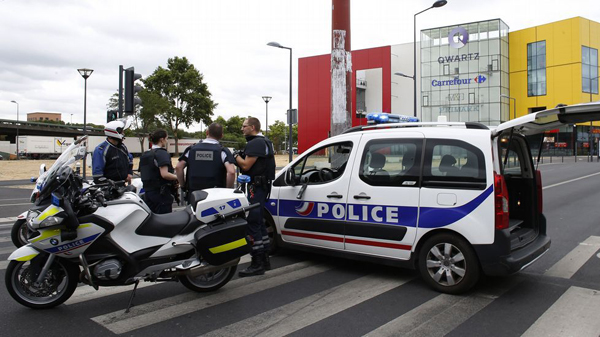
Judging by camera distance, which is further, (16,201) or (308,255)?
(16,201)

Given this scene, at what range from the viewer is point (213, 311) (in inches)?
167

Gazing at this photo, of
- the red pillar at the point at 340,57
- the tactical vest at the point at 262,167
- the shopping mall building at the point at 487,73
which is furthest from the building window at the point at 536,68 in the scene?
the tactical vest at the point at 262,167

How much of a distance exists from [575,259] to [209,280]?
492 centimetres

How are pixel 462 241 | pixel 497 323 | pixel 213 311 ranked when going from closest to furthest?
1. pixel 497 323
2. pixel 213 311
3. pixel 462 241

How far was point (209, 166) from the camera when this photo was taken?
5.43 metres

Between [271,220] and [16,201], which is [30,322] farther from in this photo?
[16,201]

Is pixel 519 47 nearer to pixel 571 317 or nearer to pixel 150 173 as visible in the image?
pixel 150 173

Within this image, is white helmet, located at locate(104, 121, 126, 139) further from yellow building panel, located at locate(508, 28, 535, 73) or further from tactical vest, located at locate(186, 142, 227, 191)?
yellow building panel, located at locate(508, 28, 535, 73)

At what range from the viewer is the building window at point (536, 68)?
52500mm

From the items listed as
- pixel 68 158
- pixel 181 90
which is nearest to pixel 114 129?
pixel 68 158

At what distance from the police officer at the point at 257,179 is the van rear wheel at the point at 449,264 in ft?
6.06

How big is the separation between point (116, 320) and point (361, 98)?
52012 millimetres

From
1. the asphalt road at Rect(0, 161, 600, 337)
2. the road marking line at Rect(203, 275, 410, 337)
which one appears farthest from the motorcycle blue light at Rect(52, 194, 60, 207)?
the road marking line at Rect(203, 275, 410, 337)

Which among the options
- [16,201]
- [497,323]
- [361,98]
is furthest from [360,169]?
[361,98]
